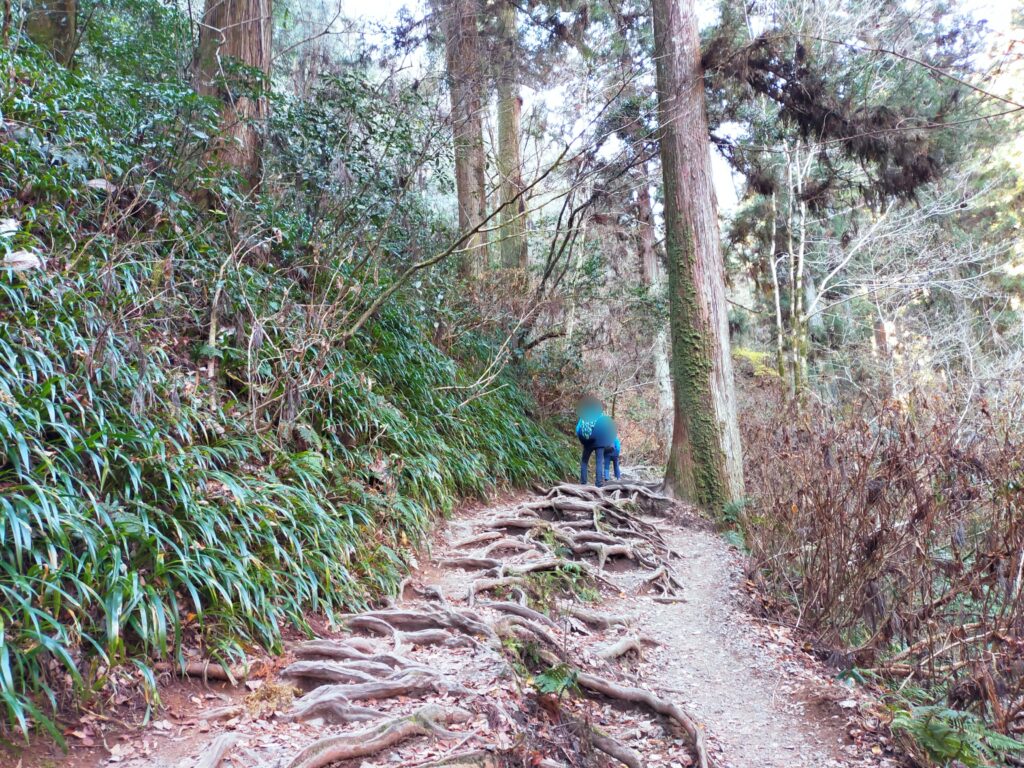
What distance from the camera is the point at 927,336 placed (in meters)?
16.2

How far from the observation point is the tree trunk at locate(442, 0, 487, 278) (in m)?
9.11

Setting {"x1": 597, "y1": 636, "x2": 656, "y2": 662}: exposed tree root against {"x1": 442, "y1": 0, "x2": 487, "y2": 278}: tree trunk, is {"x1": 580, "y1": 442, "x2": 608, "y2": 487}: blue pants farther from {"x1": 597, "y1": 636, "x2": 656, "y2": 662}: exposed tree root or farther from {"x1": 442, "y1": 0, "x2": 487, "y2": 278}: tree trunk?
{"x1": 597, "y1": 636, "x2": 656, "y2": 662}: exposed tree root

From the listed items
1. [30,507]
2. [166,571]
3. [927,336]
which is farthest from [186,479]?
[927,336]

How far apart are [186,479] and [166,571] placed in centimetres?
62

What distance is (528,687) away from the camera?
3426 mm

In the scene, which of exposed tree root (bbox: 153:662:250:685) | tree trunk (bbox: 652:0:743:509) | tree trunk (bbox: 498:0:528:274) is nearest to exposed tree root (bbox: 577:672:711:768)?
exposed tree root (bbox: 153:662:250:685)

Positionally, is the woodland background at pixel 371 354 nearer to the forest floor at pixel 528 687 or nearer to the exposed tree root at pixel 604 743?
the forest floor at pixel 528 687

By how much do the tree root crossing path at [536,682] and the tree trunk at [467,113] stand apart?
492 cm

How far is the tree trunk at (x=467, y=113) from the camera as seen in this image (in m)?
9.11

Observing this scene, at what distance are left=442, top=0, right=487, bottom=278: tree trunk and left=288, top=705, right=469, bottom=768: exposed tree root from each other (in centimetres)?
661

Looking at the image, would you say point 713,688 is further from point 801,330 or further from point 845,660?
point 801,330

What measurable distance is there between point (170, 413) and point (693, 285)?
266 inches

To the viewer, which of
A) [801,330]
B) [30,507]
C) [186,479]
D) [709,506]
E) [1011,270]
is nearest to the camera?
[30,507]

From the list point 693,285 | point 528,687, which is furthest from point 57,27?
point 528,687
